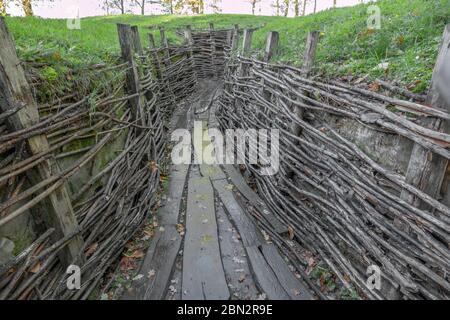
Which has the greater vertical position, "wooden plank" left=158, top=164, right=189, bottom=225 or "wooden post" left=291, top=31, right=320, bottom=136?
"wooden post" left=291, top=31, right=320, bottom=136

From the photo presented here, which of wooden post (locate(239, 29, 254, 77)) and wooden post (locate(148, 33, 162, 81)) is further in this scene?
wooden post (locate(148, 33, 162, 81))

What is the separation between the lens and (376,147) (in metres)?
2.06

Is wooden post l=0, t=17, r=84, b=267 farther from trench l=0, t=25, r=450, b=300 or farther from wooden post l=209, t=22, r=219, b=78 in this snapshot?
wooden post l=209, t=22, r=219, b=78

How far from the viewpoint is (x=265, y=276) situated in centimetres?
258

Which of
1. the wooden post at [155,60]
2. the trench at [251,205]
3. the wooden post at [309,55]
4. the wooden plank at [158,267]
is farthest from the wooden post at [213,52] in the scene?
the wooden plank at [158,267]

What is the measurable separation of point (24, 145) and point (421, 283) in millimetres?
2586

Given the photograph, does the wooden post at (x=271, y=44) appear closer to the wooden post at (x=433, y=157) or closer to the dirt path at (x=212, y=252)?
the dirt path at (x=212, y=252)

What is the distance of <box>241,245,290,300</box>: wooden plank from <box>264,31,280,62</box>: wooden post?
2566 mm

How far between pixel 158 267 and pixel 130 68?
7.89 ft

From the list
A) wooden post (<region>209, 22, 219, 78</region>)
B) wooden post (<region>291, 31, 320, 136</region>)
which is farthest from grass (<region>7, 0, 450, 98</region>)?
wooden post (<region>209, 22, 219, 78</region>)

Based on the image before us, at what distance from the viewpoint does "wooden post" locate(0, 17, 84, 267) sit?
170 cm
